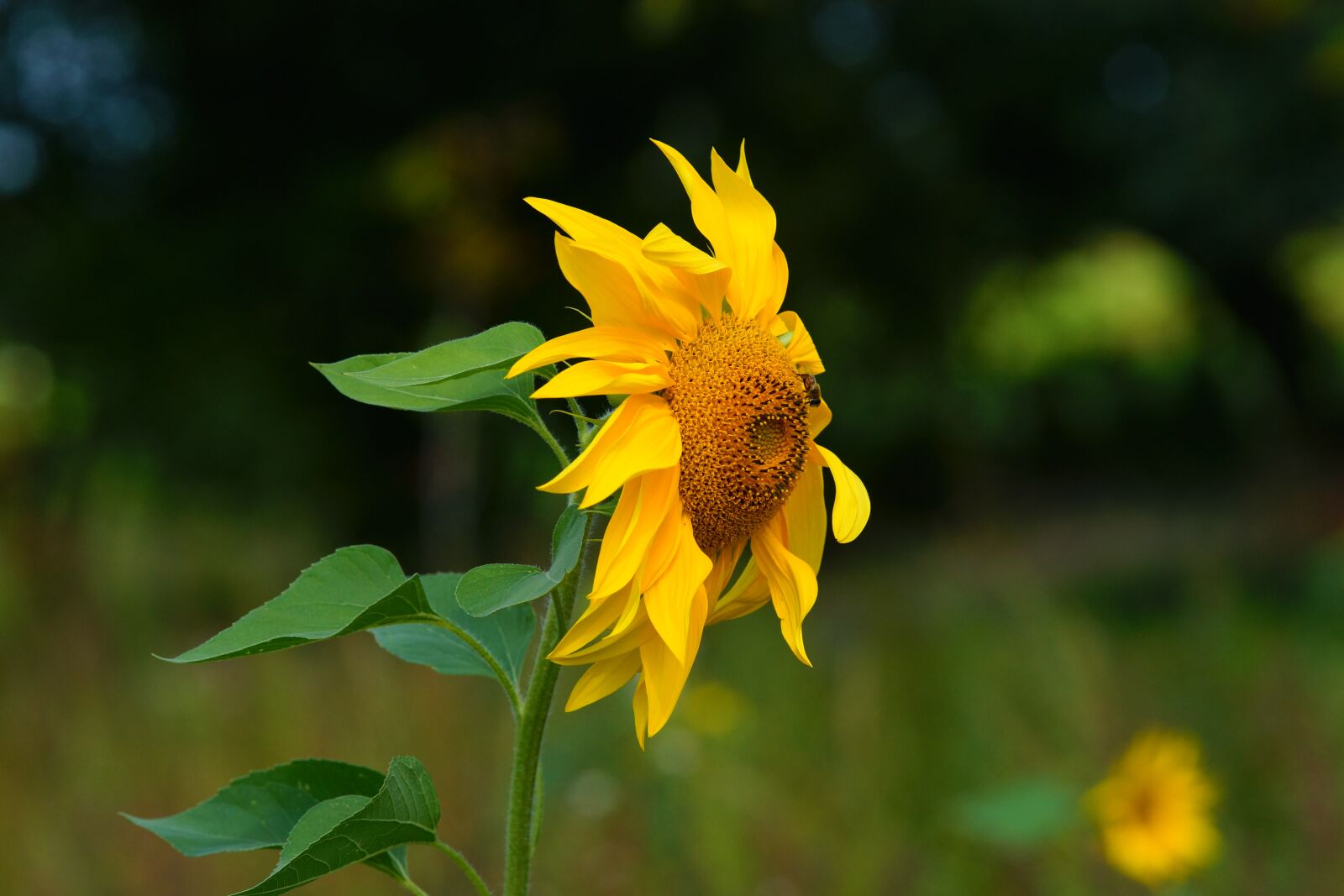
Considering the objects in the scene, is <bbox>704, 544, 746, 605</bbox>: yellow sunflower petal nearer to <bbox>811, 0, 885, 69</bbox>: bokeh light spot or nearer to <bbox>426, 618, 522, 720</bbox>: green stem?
<bbox>426, 618, 522, 720</bbox>: green stem

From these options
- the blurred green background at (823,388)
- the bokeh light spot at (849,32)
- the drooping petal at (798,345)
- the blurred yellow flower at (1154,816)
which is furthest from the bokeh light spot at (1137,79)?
the drooping petal at (798,345)

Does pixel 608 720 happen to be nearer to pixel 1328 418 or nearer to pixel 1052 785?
pixel 1052 785

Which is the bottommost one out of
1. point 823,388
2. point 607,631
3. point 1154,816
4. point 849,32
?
point 1154,816

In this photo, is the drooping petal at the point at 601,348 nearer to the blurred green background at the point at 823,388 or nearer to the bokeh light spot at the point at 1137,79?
the blurred green background at the point at 823,388

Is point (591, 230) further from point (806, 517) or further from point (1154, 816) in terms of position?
point (1154, 816)

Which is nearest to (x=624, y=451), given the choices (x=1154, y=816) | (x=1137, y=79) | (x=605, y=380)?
(x=605, y=380)

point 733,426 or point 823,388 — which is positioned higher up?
point 733,426
